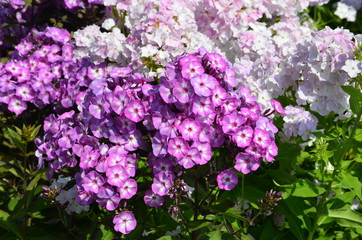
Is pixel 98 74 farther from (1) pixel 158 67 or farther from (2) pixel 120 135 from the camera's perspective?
(2) pixel 120 135

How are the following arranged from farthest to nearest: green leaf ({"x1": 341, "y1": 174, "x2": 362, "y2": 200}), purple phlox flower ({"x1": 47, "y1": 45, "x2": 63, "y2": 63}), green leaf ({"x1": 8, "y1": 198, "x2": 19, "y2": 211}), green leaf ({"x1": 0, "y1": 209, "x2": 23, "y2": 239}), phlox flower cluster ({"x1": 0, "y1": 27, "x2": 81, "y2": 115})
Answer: purple phlox flower ({"x1": 47, "y1": 45, "x2": 63, "y2": 63}) → phlox flower cluster ({"x1": 0, "y1": 27, "x2": 81, "y2": 115}) → green leaf ({"x1": 8, "y1": 198, "x2": 19, "y2": 211}) → green leaf ({"x1": 0, "y1": 209, "x2": 23, "y2": 239}) → green leaf ({"x1": 341, "y1": 174, "x2": 362, "y2": 200})

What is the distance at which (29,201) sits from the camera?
123 inches

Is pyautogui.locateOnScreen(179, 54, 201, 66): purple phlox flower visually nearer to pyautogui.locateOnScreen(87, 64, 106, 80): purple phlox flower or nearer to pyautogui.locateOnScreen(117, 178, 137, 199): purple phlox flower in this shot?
pyautogui.locateOnScreen(117, 178, 137, 199): purple phlox flower

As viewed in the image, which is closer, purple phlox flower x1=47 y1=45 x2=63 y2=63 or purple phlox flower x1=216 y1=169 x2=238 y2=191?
purple phlox flower x1=216 y1=169 x2=238 y2=191

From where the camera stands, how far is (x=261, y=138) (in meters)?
2.41

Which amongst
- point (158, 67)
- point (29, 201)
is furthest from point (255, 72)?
point (29, 201)

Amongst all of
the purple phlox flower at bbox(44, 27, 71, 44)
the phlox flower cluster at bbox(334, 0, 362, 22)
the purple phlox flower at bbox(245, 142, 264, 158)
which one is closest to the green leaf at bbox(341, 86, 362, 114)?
the purple phlox flower at bbox(245, 142, 264, 158)

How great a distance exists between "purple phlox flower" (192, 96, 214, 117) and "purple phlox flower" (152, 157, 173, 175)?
0.28m

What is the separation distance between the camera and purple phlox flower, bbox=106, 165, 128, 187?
2.44 metres

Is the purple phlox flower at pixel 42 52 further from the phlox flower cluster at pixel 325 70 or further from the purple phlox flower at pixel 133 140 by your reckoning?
the phlox flower cluster at pixel 325 70

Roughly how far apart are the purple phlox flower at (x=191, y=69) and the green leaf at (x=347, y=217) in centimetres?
118

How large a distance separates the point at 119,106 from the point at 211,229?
905 mm

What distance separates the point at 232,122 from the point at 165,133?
313mm

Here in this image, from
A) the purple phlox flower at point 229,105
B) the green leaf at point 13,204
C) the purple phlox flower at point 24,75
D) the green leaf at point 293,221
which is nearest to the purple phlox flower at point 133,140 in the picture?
the purple phlox flower at point 229,105
